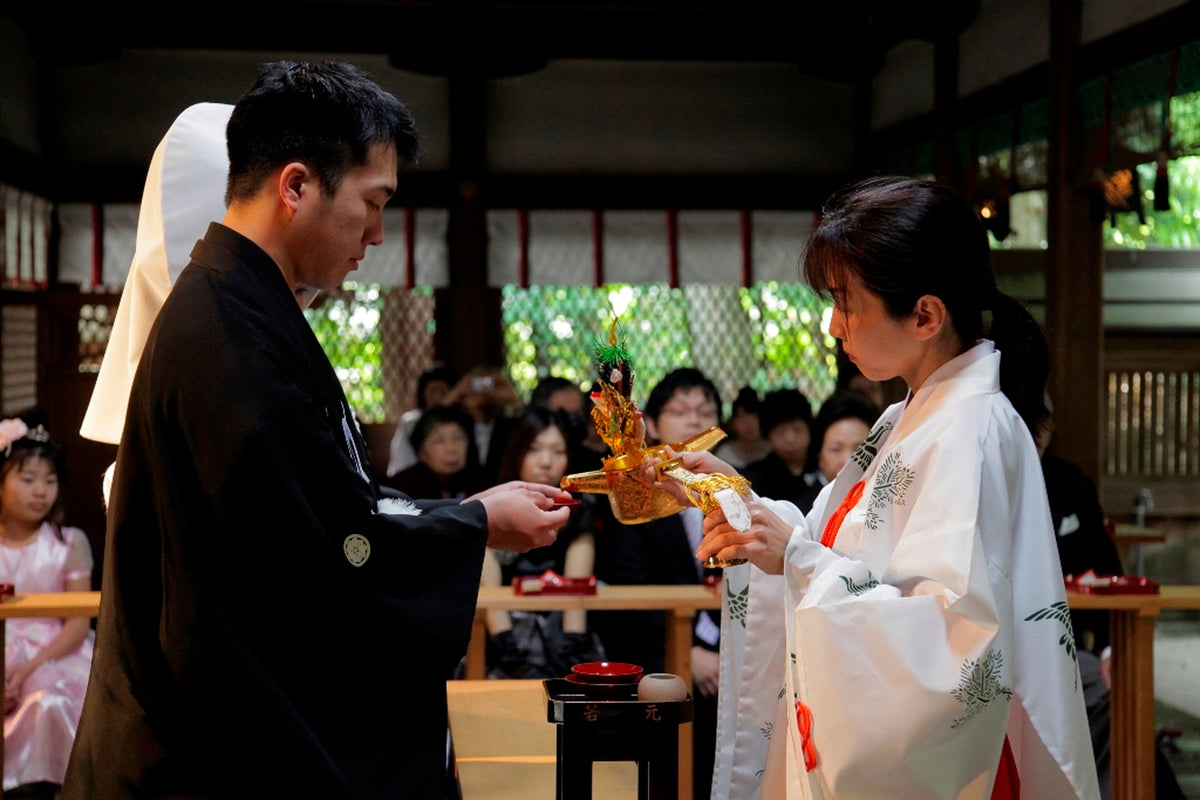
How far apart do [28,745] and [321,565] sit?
3.80m

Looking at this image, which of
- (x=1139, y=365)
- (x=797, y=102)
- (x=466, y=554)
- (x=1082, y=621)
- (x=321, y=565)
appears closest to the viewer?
(x=321, y=565)

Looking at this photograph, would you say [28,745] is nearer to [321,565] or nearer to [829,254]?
[321,565]

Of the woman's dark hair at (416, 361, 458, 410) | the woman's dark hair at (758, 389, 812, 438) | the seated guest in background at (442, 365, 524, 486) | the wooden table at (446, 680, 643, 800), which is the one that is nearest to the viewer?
the wooden table at (446, 680, 643, 800)

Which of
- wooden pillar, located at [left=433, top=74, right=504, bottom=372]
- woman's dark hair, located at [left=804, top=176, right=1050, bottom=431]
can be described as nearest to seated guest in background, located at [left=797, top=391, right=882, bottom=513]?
woman's dark hair, located at [left=804, top=176, right=1050, bottom=431]

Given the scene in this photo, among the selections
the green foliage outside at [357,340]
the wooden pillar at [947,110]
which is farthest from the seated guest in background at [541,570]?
the green foliage outside at [357,340]

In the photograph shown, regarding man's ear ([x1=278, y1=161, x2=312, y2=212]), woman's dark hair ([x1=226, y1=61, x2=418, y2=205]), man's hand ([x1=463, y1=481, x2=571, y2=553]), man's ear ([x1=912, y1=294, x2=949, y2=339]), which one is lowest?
man's hand ([x1=463, y1=481, x2=571, y2=553])

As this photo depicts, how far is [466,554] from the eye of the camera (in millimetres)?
2252

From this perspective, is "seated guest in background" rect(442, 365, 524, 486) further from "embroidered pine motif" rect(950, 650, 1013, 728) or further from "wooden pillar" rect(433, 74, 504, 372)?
"embroidered pine motif" rect(950, 650, 1013, 728)

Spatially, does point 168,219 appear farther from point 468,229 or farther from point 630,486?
point 468,229

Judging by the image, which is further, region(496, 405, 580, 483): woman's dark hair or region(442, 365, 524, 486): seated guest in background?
region(442, 365, 524, 486): seated guest in background

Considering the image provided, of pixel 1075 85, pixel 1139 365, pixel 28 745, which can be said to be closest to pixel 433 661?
pixel 28 745

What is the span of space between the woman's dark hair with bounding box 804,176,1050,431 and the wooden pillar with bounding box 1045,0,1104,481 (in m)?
4.84

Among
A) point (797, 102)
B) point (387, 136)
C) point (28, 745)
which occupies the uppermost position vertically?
point (797, 102)

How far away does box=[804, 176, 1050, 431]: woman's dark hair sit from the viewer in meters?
2.29
